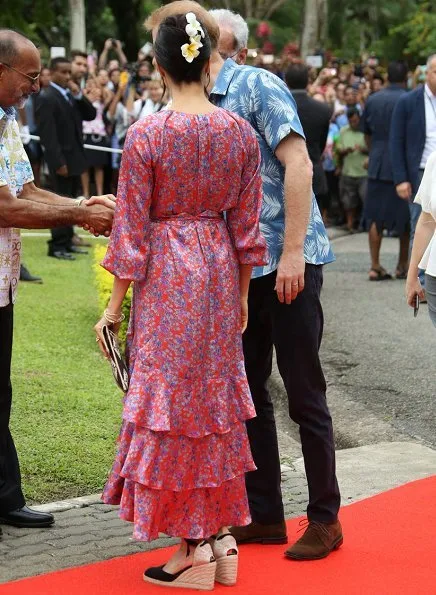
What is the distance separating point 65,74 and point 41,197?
860 centimetres

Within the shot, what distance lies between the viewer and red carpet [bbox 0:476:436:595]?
167 inches

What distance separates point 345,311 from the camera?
10.4 m

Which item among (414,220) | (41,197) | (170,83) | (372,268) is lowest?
(372,268)

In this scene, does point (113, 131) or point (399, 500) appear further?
point (113, 131)

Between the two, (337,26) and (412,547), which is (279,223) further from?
(337,26)

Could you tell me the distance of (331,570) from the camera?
446 cm

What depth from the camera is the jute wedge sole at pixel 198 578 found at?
4.26m

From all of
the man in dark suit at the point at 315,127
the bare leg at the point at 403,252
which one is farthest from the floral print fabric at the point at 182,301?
the bare leg at the point at 403,252

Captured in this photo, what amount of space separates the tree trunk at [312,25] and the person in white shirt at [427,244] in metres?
34.6

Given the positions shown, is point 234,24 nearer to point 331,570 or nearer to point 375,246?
point 331,570

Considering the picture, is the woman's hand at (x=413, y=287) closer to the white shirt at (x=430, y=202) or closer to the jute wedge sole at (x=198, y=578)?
the white shirt at (x=430, y=202)

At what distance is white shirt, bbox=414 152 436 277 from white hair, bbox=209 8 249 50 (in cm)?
104

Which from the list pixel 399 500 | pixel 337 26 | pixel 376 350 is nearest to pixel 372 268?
pixel 376 350

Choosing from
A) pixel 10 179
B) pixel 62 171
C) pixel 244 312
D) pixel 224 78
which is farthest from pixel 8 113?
pixel 62 171
